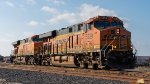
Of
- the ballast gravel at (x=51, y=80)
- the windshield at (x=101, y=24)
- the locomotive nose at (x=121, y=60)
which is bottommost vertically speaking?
the ballast gravel at (x=51, y=80)

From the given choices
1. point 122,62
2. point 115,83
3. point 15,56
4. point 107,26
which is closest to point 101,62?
point 122,62

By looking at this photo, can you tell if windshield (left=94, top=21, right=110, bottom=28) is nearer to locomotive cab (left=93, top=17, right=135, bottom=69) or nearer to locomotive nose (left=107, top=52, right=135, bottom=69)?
locomotive cab (left=93, top=17, right=135, bottom=69)

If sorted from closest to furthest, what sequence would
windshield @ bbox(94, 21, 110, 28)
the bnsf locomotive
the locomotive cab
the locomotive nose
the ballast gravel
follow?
the ballast gravel
the locomotive nose
the locomotive cab
the bnsf locomotive
windshield @ bbox(94, 21, 110, 28)

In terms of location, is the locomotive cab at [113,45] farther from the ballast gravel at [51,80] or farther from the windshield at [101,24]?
the ballast gravel at [51,80]

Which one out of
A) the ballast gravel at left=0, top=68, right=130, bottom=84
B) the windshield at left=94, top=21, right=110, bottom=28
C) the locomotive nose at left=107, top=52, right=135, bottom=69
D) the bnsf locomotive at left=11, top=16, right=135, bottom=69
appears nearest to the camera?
the ballast gravel at left=0, top=68, right=130, bottom=84

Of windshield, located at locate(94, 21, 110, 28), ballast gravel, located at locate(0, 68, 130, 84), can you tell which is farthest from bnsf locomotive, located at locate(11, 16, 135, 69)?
ballast gravel, located at locate(0, 68, 130, 84)

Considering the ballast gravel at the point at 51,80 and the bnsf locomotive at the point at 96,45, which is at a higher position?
the bnsf locomotive at the point at 96,45

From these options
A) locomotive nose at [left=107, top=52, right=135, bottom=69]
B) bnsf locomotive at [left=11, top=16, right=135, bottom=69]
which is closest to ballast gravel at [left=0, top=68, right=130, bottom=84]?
locomotive nose at [left=107, top=52, right=135, bottom=69]

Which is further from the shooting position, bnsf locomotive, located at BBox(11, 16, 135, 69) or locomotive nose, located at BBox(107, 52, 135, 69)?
bnsf locomotive, located at BBox(11, 16, 135, 69)

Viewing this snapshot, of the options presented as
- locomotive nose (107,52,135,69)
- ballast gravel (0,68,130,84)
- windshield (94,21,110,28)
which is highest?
windshield (94,21,110,28)

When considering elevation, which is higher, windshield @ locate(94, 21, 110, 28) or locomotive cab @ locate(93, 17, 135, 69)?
windshield @ locate(94, 21, 110, 28)

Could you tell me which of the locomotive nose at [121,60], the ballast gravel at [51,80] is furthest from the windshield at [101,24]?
the ballast gravel at [51,80]

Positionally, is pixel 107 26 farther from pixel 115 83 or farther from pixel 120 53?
pixel 115 83

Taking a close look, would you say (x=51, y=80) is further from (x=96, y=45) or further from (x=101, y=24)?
(x=101, y=24)
